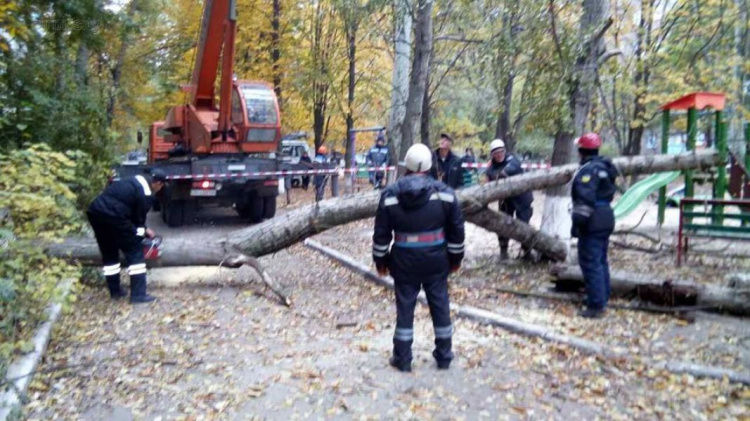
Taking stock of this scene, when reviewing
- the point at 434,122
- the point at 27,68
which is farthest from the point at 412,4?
the point at 434,122

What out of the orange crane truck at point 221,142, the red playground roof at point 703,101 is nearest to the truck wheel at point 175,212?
the orange crane truck at point 221,142

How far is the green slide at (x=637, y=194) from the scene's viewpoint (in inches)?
370

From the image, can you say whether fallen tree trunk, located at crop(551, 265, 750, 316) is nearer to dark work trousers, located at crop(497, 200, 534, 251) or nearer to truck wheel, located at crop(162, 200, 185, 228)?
dark work trousers, located at crop(497, 200, 534, 251)

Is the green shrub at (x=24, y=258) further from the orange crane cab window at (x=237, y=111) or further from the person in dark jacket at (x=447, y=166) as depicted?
the orange crane cab window at (x=237, y=111)

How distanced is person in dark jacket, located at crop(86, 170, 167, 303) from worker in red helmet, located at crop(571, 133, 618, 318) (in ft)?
14.2

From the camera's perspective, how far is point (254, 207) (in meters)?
13.4

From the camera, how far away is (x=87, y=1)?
12258 mm

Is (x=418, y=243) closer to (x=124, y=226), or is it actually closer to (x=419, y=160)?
(x=419, y=160)

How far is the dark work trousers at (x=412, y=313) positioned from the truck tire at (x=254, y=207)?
346 inches

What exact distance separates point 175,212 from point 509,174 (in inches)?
275

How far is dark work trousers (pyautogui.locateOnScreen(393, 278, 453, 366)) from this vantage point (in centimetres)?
472

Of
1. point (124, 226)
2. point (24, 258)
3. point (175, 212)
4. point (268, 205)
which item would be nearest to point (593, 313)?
point (124, 226)

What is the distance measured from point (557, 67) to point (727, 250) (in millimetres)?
3526

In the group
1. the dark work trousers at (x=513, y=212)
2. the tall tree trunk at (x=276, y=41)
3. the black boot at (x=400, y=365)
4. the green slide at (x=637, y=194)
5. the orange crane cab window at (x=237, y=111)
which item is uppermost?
the tall tree trunk at (x=276, y=41)
